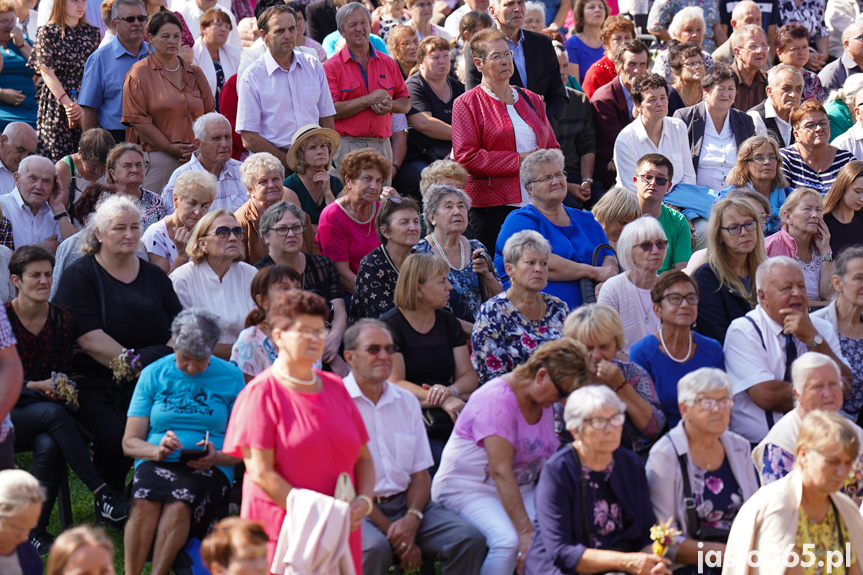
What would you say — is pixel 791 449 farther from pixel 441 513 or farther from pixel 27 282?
pixel 27 282

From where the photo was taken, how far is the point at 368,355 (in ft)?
16.4

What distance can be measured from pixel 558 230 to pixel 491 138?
3.95 ft

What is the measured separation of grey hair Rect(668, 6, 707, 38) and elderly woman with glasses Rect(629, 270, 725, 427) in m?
5.29

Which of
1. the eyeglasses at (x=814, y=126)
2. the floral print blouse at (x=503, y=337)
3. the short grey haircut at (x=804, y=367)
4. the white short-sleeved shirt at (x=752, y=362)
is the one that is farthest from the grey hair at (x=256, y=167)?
the eyeglasses at (x=814, y=126)

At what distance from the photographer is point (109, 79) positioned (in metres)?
8.32

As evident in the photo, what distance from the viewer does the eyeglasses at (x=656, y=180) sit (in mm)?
7371

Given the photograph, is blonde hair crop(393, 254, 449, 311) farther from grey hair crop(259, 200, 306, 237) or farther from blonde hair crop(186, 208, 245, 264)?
blonde hair crop(186, 208, 245, 264)

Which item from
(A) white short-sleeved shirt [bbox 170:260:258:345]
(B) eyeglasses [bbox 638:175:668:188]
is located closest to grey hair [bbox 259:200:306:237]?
(A) white short-sleeved shirt [bbox 170:260:258:345]

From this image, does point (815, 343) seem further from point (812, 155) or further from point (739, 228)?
point (812, 155)

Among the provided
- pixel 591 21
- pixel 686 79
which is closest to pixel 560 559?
pixel 686 79

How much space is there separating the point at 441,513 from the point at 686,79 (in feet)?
17.9

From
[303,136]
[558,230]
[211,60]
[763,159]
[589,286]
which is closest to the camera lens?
[589,286]

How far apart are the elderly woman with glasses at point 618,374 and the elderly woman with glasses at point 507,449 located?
295 mm

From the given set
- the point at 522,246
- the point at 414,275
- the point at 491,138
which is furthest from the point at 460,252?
the point at 491,138
